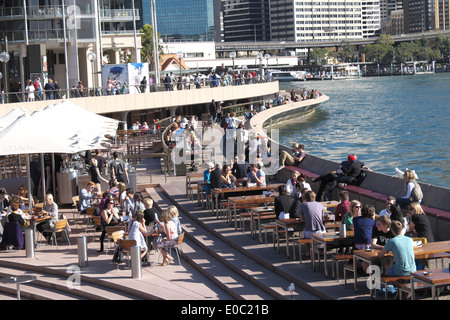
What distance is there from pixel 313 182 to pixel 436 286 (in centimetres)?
1006

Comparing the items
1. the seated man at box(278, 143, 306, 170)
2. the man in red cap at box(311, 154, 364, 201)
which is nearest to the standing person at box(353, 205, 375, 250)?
the man in red cap at box(311, 154, 364, 201)

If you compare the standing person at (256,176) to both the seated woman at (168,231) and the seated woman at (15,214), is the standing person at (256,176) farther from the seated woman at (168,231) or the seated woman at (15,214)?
the seated woman at (15,214)

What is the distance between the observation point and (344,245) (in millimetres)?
12711

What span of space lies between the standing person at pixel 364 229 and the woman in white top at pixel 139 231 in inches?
164

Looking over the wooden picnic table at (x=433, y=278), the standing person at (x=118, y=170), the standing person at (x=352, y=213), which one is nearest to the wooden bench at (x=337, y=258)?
the standing person at (x=352, y=213)

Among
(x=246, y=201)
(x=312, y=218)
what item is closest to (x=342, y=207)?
(x=312, y=218)

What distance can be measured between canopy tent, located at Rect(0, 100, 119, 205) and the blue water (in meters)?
18.9

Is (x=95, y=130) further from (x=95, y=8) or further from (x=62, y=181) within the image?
(x=95, y=8)

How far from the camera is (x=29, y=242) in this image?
15.8m

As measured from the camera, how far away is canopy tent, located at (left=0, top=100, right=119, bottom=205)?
16578mm

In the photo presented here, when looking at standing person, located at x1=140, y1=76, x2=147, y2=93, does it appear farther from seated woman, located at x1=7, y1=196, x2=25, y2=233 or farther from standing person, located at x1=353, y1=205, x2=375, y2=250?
standing person, located at x1=353, y1=205, x2=375, y2=250

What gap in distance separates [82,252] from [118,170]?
7.08 meters

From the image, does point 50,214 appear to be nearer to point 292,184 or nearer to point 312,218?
point 292,184

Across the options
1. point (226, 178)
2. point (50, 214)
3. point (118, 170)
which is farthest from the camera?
point (118, 170)
